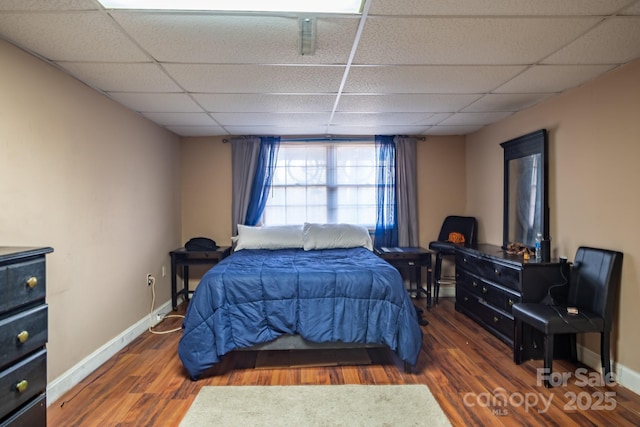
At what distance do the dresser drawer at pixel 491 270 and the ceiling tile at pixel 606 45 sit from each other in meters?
1.61

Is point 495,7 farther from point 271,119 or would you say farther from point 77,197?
point 77,197

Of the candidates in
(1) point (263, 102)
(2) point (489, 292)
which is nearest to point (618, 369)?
(2) point (489, 292)

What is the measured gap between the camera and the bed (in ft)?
7.86

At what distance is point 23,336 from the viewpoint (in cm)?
148

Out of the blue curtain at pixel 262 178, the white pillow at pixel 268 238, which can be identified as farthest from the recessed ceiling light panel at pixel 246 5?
the blue curtain at pixel 262 178

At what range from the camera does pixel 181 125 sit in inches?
151

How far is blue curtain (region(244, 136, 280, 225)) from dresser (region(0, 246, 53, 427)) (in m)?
2.87

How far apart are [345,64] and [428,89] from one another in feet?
2.86

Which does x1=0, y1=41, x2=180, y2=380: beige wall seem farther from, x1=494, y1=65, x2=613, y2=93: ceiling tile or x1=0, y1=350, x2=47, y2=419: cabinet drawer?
x1=494, y1=65, x2=613, y2=93: ceiling tile

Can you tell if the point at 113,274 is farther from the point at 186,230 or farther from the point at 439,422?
the point at 439,422

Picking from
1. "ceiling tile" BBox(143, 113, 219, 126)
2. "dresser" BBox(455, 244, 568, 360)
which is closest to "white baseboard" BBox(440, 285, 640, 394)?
"dresser" BBox(455, 244, 568, 360)

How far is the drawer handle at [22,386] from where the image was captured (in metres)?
1.47

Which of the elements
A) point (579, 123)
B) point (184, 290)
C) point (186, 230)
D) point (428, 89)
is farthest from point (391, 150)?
point (184, 290)

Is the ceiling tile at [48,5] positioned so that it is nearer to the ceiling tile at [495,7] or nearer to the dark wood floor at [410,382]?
the ceiling tile at [495,7]
